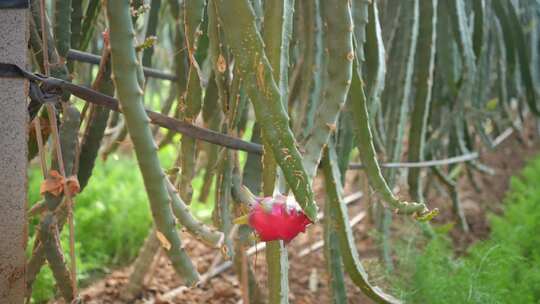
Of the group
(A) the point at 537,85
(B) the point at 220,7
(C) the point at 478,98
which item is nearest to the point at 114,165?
(C) the point at 478,98

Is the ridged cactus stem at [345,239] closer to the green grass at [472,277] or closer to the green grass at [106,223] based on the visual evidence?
the green grass at [472,277]

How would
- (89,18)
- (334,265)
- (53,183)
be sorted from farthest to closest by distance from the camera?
1. (334,265)
2. (89,18)
3. (53,183)

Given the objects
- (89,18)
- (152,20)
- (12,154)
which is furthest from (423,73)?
(12,154)

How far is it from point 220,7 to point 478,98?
1754 millimetres

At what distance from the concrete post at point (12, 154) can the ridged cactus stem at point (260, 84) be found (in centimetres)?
29

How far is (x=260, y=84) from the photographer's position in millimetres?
832

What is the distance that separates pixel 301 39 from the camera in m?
1.63

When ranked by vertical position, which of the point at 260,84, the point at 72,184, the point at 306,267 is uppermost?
the point at 260,84

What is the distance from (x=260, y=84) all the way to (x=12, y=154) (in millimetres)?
357

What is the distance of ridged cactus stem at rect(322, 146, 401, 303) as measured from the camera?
1188 millimetres

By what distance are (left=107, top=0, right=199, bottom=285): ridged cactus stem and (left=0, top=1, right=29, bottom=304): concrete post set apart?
0.19m

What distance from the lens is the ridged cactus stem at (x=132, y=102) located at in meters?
0.77

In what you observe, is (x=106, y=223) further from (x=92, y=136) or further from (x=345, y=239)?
(x=345, y=239)

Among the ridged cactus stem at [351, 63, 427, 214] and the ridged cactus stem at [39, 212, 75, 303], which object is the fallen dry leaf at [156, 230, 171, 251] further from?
the ridged cactus stem at [351, 63, 427, 214]
